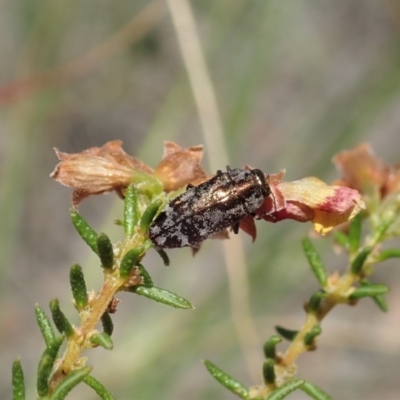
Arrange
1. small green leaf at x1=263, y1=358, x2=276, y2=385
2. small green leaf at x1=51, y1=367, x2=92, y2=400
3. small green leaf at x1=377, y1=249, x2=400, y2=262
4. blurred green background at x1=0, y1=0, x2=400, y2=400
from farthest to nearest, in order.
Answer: blurred green background at x1=0, y1=0, x2=400, y2=400 < small green leaf at x1=377, y1=249, x2=400, y2=262 < small green leaf at x1=263, y1=358, x2=276, y2=385 < small green leaf at x1=51, y1=367, x2=92, y2=400

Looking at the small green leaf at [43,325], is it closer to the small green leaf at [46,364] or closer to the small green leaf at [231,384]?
the small green leaf at [46,364]

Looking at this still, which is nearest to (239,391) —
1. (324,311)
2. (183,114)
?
(324,311)

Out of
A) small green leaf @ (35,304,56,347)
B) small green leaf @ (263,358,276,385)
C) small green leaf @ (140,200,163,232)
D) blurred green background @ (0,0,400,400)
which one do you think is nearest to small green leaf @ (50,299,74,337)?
small green leaf @ (35,304,56,347)

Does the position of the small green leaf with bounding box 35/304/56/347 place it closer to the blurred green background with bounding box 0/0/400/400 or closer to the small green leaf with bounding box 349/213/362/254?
the small green leaf with bounding box 349/213/362/254

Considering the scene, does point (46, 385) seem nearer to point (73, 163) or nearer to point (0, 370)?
point (73, 163)

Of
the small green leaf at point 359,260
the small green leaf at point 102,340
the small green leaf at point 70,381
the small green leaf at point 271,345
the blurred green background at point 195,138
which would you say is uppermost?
the blurred green background at point 195,138

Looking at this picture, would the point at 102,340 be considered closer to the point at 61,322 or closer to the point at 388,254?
the point at 61,322

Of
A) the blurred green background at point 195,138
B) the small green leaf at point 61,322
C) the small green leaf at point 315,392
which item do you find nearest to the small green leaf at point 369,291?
the small green leaf at point 315,392
